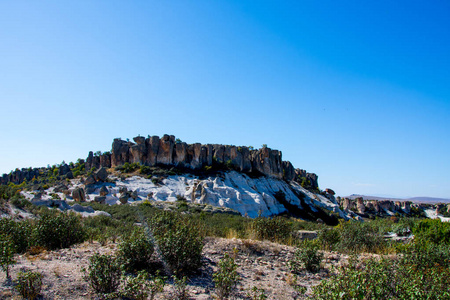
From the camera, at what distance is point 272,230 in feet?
31.9

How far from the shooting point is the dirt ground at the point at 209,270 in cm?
448

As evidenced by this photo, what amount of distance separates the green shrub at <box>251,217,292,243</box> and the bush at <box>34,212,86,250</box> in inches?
230

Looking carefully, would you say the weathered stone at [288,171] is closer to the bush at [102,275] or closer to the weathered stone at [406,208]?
the weathered stone at [406,208]

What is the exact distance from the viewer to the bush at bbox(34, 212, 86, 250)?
7.43 m

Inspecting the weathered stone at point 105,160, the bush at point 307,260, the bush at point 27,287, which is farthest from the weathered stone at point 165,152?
the bush at point 27,287

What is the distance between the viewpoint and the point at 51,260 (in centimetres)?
604

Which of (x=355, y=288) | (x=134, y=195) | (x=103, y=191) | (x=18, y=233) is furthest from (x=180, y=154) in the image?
(x=355, y=288)

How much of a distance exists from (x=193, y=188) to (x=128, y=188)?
8712 mm

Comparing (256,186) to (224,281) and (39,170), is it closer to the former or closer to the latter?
(224,281)

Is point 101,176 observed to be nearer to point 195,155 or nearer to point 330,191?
point 195,155

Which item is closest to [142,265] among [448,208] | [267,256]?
[267,256]

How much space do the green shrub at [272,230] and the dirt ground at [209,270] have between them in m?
1.38

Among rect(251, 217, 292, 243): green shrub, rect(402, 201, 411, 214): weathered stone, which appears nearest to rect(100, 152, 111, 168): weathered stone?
rect(251, 217, 292, 243): green shrub

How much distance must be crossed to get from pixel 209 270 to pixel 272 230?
4.25 meters
